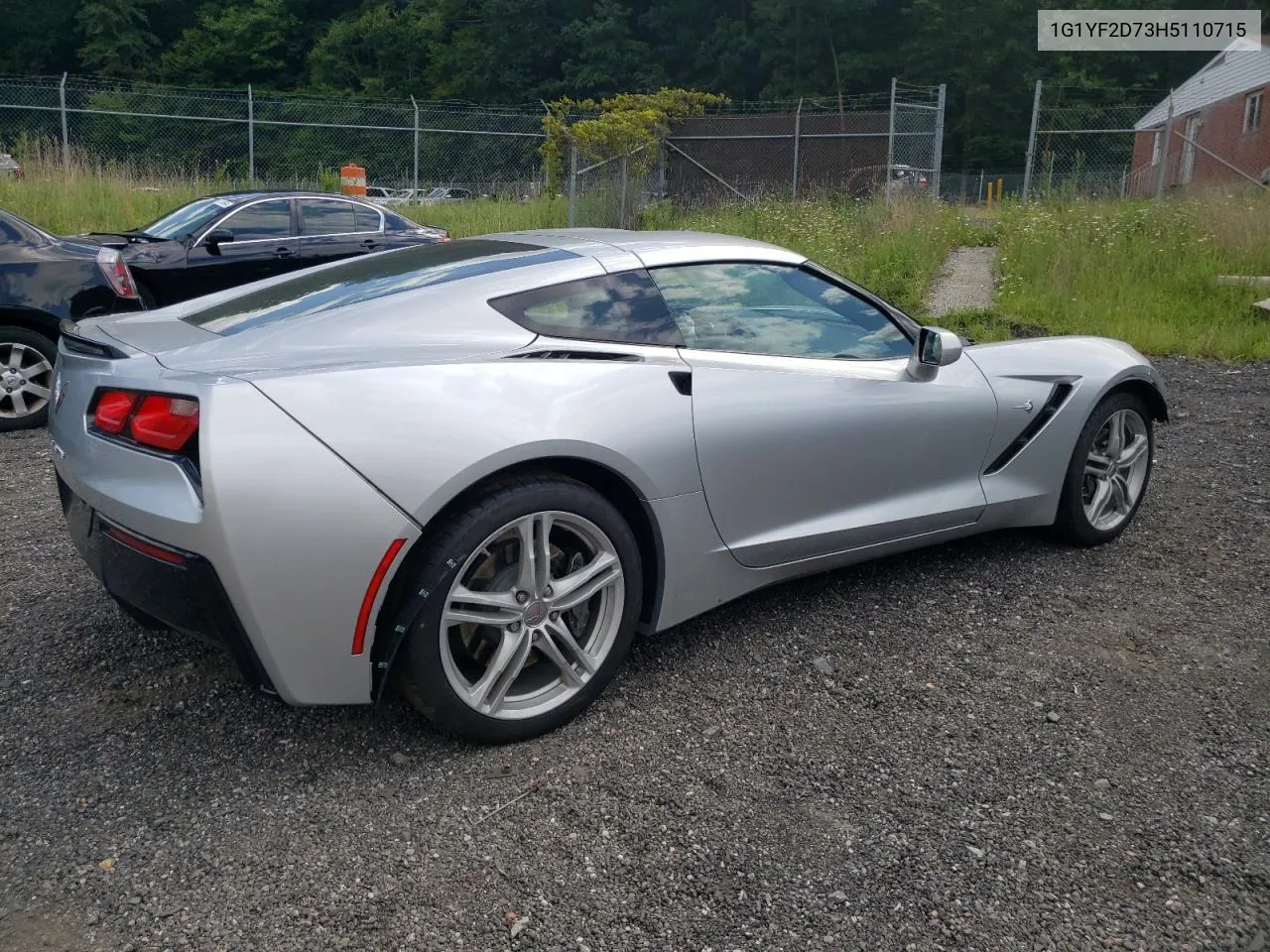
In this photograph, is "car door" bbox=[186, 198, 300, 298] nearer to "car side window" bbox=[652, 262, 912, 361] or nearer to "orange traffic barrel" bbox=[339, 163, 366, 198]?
"car side window" bbox=[652, 262, 912, 361]

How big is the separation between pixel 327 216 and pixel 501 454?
8141 millimetres

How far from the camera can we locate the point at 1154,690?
3240mm

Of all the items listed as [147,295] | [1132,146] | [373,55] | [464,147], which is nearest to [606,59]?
[373,55]

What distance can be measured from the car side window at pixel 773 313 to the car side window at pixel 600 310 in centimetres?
7

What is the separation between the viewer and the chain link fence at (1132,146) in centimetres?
1548

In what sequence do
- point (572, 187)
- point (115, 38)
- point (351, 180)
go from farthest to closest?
point (115, 38), point (351, 180), point (572, 187)

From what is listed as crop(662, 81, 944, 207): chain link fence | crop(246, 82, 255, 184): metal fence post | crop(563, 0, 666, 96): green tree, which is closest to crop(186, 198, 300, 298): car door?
crop(246, 82, 255, 184): metal fence post

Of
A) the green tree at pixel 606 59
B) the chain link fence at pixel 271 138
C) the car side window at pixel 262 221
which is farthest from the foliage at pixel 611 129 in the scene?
the green tree at pixel 606 59

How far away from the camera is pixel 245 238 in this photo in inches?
364

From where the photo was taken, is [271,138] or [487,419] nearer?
[487,419]

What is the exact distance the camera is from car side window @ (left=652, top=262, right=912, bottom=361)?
3.35 meters

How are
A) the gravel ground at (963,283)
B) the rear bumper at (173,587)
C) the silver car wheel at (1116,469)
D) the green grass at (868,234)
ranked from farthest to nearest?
1. the green grass at (868,234)
2. the gravel ground at (963,283)
3. the silver car wheel at (1116,469)
4. the rear bumper at (173,587)

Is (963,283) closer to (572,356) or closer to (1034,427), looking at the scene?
(1034,427)

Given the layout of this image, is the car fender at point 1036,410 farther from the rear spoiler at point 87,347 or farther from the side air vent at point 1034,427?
the rear spoiler at point 87,347
